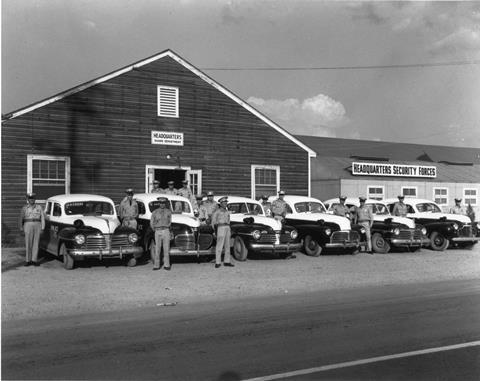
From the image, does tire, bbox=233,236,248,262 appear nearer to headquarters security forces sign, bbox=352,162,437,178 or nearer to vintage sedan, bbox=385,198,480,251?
vintage sedan, bbox=385,198,480,251

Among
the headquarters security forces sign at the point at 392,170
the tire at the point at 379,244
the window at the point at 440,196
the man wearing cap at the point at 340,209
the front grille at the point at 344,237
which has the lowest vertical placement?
the tire at the point at 379,244

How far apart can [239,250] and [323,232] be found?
104 inches

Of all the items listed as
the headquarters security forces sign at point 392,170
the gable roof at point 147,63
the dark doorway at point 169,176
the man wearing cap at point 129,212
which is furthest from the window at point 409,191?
the man wearing cap at point 129,212

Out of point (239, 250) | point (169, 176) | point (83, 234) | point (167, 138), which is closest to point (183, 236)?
point (239, 250)

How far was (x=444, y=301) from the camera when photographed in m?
9.62

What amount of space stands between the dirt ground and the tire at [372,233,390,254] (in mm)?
1069

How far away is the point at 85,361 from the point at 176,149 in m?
15.5

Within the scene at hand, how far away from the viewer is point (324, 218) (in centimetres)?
1705

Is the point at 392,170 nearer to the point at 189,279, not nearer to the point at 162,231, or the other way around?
the point at 162,231

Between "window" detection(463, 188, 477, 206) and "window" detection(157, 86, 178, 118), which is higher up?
"window" detection(157, 86, 178, 118)

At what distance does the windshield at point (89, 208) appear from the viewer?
1472cm

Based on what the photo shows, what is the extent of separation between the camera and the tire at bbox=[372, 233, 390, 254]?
18094mm

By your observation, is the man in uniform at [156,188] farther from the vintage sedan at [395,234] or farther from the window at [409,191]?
the window at [409,191]

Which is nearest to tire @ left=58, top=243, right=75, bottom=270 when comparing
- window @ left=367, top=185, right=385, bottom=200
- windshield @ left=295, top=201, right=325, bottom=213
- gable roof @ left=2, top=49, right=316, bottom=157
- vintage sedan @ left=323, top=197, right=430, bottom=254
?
gable roof @ left=2, top=49, right=316, bottom=157
